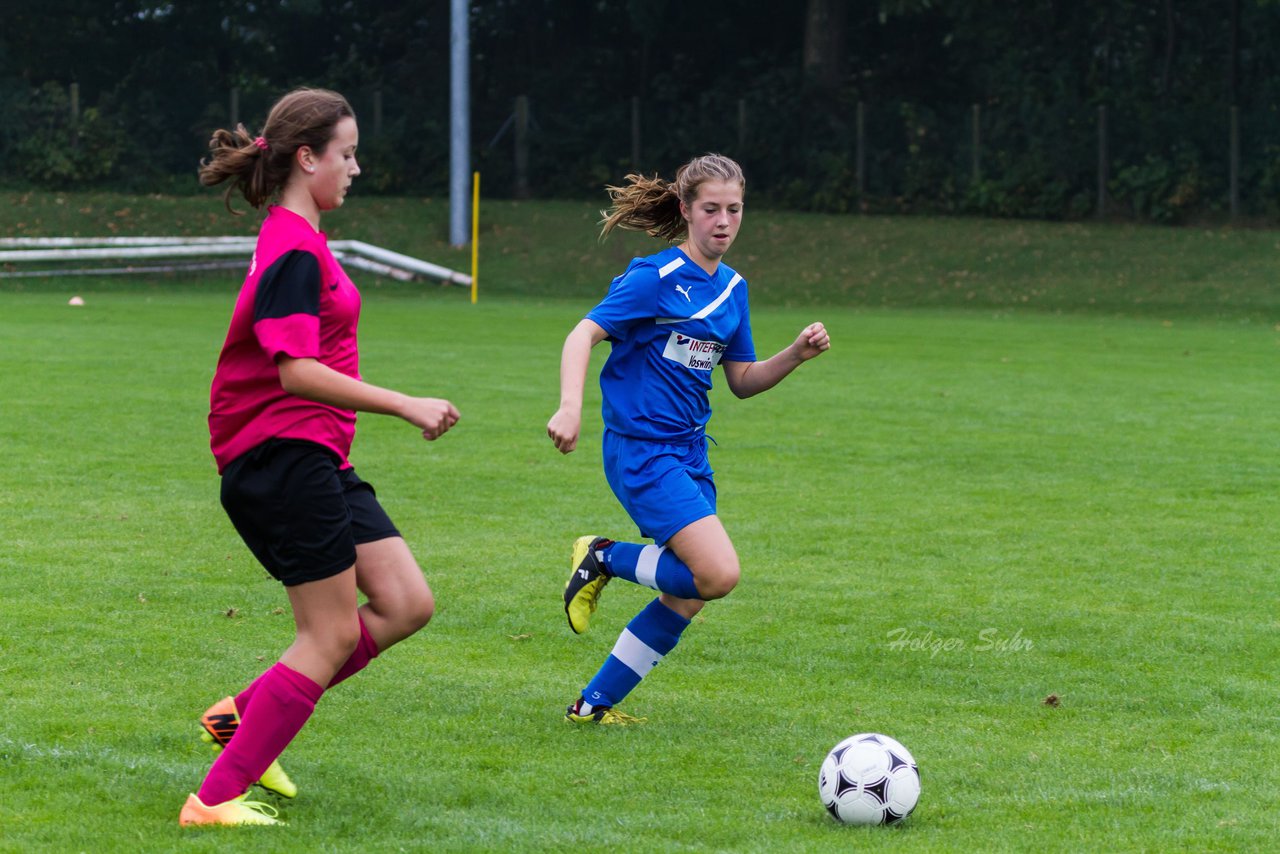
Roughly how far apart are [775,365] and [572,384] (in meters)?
0.96

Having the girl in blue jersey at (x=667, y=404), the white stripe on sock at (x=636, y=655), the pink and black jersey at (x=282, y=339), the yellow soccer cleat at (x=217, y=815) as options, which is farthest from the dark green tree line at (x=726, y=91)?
the yellow soccer cleat at (x=217, y=815)

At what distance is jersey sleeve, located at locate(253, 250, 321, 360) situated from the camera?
149 inches

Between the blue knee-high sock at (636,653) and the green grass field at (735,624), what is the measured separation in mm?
149

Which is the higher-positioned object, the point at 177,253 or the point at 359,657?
the point at 177,253

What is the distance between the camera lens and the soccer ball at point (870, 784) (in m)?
4.18

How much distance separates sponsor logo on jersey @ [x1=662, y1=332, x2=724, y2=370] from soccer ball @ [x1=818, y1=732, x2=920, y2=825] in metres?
1.52

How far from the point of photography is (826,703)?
5438 millimetres

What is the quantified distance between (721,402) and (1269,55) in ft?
87.1

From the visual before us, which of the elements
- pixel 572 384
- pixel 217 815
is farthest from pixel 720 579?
pixel 217 815

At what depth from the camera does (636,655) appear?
5180 millimetres

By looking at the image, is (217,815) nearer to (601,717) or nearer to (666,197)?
(601,717)

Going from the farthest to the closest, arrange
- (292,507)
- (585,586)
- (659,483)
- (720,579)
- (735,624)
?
(735,624) → (585,586) → (659,483) → (720,579) → (292,507)

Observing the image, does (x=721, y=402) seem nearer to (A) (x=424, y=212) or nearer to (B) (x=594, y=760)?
(B) (x=594, y=760)

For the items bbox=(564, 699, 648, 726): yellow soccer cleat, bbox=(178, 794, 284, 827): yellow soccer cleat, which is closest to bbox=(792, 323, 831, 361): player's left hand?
bbox=(564, 699, 648, 726): yellow soccer cleat
